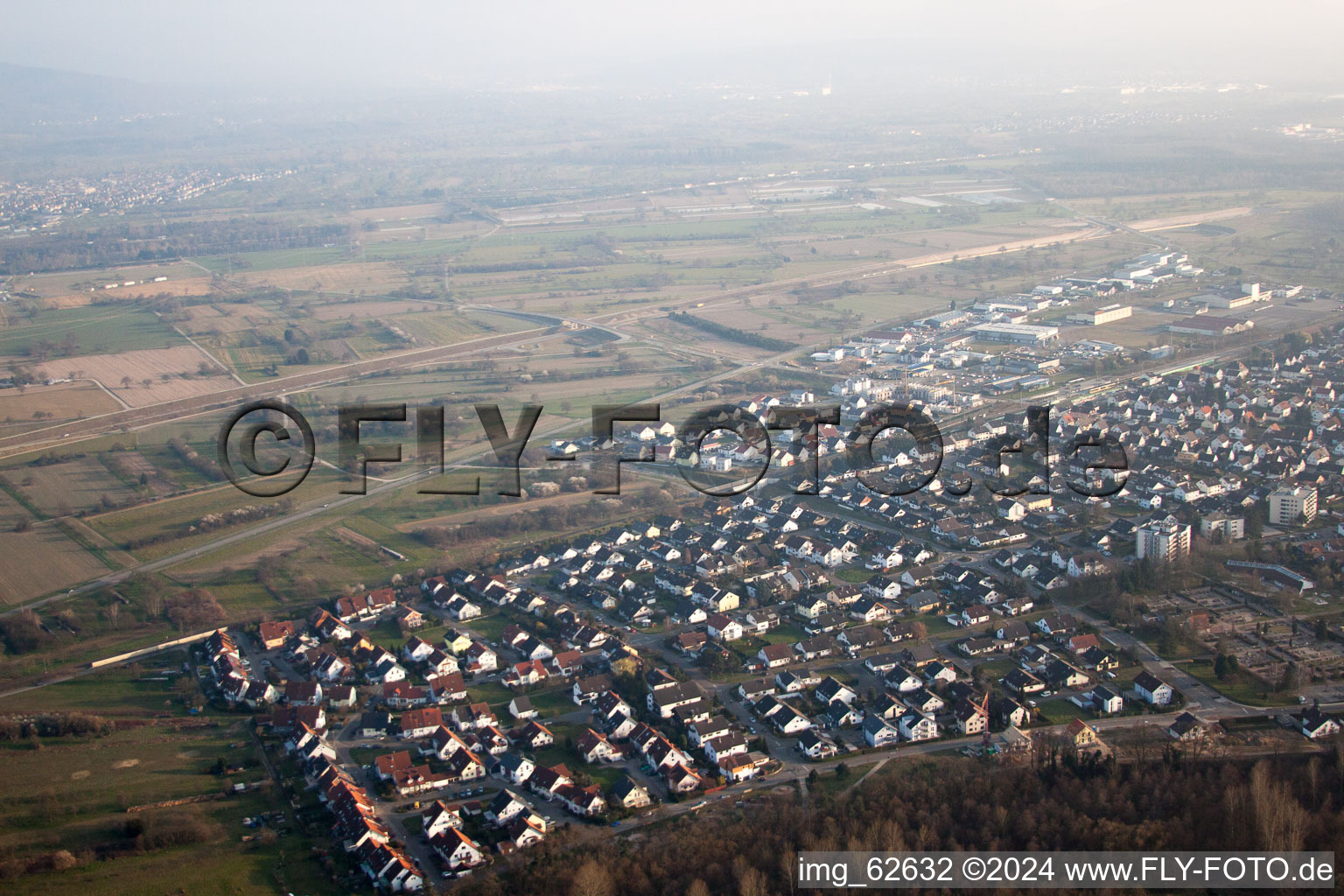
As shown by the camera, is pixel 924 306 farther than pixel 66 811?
Yes

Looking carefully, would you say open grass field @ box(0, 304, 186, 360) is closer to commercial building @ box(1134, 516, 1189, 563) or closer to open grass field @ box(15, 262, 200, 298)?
open grass field @ box(15, 262, 200, 298)

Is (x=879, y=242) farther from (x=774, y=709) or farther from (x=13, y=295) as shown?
(x=774, y=709)

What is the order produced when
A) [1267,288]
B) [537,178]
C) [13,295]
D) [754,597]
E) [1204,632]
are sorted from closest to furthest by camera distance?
[1204,632] < [754,597] < [1267,288] < [13,295] < [537,178]

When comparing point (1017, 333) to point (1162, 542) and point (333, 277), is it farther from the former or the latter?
point (333, 277)

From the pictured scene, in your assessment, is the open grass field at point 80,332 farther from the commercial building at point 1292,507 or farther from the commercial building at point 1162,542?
the commercial building at point 1292,507

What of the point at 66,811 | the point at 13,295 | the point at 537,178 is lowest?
the point at 66,811

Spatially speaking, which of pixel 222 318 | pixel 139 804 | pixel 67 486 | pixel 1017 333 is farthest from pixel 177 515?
pixel 1017 333

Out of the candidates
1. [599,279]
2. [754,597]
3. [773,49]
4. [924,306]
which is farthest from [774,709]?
[773,49]

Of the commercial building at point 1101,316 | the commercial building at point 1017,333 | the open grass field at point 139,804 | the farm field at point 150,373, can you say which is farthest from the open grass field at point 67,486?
the commercial building at point 1101,316
